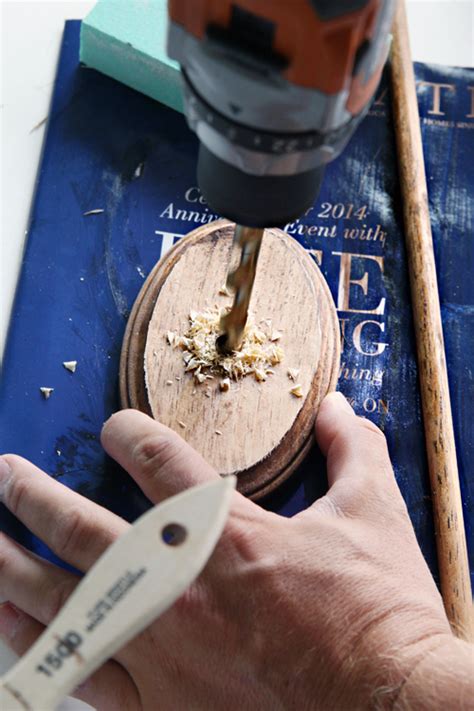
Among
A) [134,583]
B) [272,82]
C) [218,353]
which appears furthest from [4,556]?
[272,82]

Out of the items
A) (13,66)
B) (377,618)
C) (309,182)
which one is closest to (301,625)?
(377,618)

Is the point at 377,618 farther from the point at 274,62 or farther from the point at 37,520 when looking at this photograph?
the point at 274,62

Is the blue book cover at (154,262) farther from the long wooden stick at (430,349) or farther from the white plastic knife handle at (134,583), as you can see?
the white plastic knife handle at (134,583)

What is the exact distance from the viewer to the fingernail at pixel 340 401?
872mm

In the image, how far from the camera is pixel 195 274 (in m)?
0.91

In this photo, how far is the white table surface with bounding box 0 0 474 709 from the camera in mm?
998

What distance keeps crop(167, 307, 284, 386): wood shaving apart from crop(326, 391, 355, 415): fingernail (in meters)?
0.07

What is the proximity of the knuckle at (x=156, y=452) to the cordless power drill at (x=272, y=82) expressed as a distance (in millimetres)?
265

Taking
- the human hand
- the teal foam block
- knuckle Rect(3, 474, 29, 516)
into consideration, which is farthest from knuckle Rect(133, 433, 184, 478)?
the teal foam block

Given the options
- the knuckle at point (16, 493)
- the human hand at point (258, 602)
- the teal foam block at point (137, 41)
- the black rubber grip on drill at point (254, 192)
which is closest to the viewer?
the black rubber grip on drill at point (254, 192)

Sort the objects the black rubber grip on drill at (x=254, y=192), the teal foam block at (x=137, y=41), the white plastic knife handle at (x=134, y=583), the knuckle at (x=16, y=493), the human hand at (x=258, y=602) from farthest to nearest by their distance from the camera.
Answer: the teal foam block at (x=137, y=41)
the knuckle at (x=16, y=493)
the human hand at (x=258, y=602)
the black rubber grip on drill at (x=254, y=192)
the white plastic knife handle at (x=134, y=583)

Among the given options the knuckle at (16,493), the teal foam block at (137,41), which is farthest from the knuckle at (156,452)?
the teal foam block at (137,41)

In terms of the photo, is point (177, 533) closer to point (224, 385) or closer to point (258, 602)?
point (258, 602)

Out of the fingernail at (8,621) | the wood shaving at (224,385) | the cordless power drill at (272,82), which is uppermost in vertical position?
the cordless power drill at (272,82)
